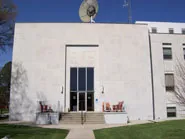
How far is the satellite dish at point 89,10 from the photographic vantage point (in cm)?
2744

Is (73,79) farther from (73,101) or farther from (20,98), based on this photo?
(20,98)

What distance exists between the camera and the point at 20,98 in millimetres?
22281

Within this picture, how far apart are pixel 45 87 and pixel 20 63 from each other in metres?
3.93

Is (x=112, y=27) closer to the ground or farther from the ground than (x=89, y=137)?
farther from the ground

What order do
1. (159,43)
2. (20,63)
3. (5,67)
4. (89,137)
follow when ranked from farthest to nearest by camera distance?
(5,67) → (159,43) → (20,63) → (89,137)

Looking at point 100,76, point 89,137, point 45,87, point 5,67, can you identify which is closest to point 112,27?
point 100,76

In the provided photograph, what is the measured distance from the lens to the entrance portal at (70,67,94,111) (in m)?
23.1

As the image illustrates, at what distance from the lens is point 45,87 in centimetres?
2253

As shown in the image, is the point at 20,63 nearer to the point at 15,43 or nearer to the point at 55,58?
the point at 15,43

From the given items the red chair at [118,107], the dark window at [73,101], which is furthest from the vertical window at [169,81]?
the dark window at [73,101]

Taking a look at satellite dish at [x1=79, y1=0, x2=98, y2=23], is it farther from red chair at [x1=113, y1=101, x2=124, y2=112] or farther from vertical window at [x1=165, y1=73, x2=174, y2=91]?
vertical window at [x1=165, y1=73, x2=174, y2=91]

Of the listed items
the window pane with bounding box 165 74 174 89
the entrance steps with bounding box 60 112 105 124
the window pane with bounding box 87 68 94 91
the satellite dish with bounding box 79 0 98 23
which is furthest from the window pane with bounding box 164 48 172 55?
the entrance steps with bounding box 60 112 105 124

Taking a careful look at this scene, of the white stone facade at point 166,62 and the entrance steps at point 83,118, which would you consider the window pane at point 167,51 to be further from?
→ the entrance steps at point 83,118

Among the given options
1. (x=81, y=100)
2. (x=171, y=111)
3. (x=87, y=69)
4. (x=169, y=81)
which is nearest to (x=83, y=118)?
(x=81, y=100)
